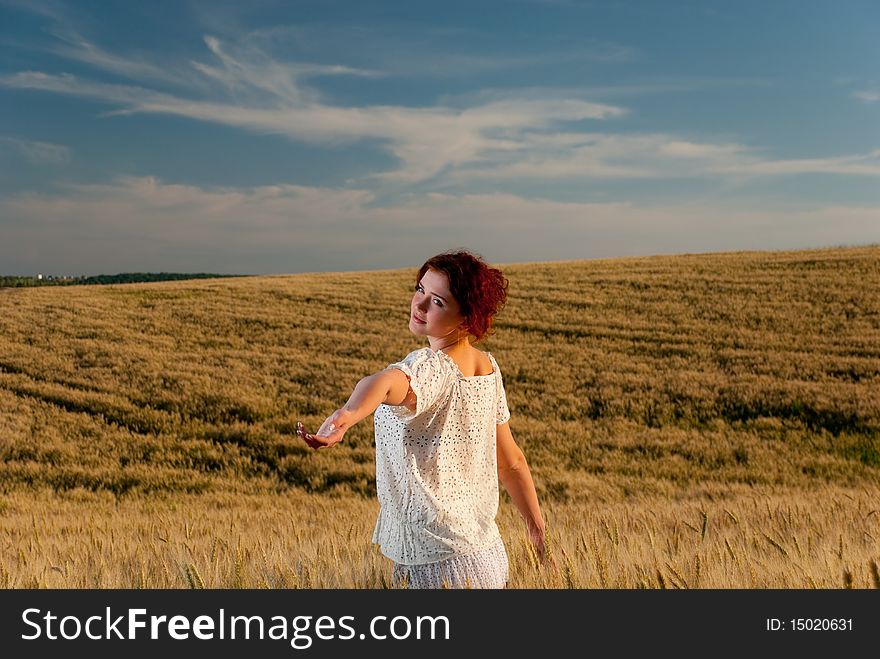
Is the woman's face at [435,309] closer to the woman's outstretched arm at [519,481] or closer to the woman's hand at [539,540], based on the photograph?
the woman's outstretched arm at [519,481]

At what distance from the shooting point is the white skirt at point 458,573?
314cm

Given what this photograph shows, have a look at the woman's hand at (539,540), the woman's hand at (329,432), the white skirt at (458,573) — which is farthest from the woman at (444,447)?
the woman's hand at (329,432)

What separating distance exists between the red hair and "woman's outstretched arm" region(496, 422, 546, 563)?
659 millimetres

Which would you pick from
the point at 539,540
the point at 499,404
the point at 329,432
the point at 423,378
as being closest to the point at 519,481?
the point at 539,540

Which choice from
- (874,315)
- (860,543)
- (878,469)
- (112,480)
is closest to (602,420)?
(878,469)

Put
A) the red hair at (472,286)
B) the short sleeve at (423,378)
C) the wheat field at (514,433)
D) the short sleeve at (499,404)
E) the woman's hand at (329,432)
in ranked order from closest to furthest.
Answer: the woman's hand at (329,432)
the short sleeve at (423,378)
the red hair at (472,286)
the short sleeve at (499,404)
the wheat field at (514,433)

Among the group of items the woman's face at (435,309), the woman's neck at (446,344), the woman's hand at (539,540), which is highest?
the woman's face at (435,309)

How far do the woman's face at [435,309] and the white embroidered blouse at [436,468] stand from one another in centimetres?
12

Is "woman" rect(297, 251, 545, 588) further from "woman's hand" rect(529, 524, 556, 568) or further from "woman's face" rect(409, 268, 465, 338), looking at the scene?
"woman's hand" rect(529, 524, 556, 568)

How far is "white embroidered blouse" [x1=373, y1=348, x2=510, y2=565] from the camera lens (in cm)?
311

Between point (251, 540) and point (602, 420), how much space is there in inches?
445
